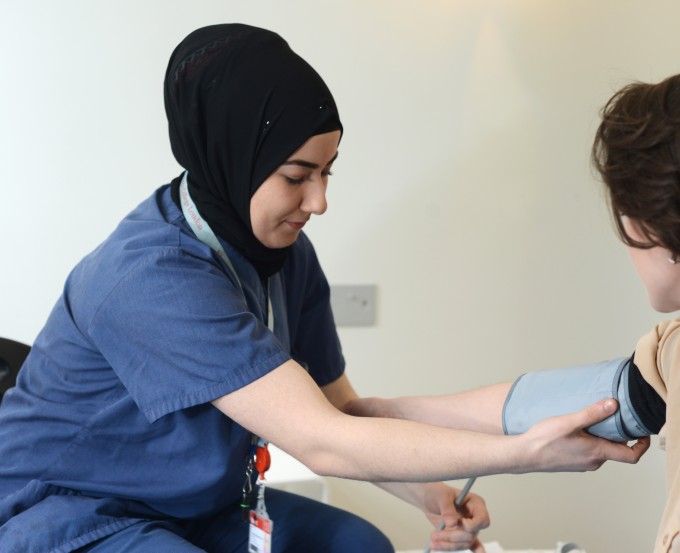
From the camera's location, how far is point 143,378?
4.14 ft

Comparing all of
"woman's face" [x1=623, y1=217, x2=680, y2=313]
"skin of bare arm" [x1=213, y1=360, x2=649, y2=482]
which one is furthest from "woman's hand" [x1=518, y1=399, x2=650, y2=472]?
"woman's face" [x1=623, y1=217, x2=680, y2=313]

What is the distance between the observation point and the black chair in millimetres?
1646

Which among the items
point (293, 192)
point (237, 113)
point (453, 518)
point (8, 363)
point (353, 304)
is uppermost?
point (237, 113)

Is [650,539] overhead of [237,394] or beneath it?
beneath

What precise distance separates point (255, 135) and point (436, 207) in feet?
3.46

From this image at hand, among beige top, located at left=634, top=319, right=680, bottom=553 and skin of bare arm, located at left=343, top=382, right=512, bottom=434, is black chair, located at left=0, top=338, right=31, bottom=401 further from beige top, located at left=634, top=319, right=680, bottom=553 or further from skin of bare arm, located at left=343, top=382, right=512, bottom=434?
beige top, located at left=634, top=319, right=680, bottom=553

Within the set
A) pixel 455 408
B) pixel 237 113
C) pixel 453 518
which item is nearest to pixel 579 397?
pixel 455 408

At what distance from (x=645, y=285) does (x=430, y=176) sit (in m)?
1.22

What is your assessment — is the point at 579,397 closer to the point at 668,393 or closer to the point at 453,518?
the point at 668,393

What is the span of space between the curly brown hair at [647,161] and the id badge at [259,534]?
72 cm

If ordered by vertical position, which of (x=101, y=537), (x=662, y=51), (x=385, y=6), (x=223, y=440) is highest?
(x=385, y=6)

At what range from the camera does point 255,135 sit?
133 centimetres

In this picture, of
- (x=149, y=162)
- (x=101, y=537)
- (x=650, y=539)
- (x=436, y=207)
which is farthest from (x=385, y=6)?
(x=650, y=539)

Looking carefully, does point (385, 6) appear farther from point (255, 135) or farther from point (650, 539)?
point (650, 539)
